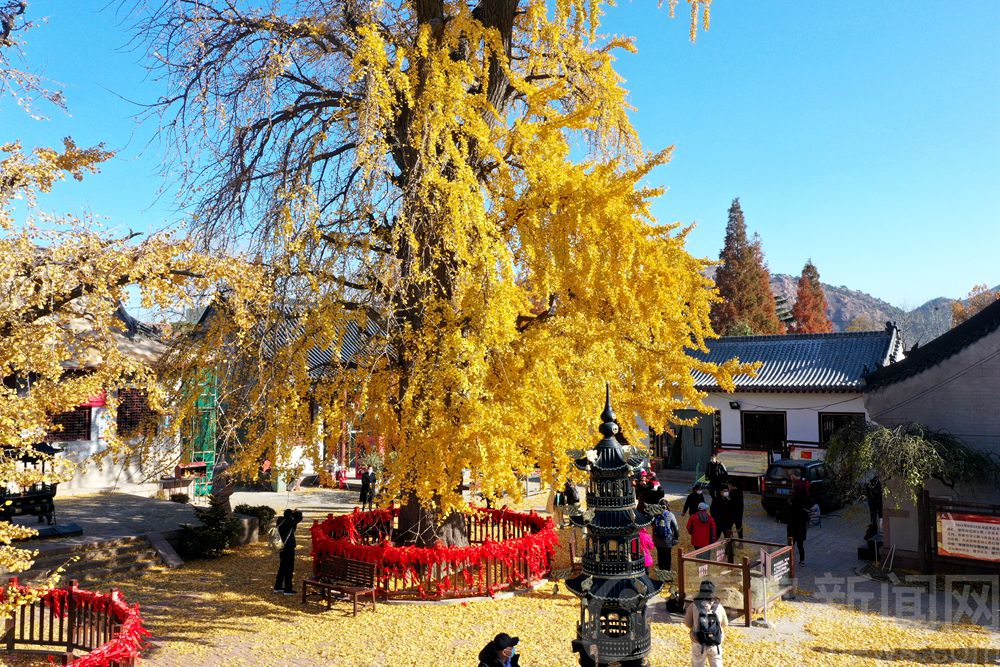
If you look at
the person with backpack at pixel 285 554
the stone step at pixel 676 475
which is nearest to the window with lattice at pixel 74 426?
the person with backpack at pixel 285 554

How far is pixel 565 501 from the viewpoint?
1828cm

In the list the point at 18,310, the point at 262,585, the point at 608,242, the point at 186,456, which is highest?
the point at 608,242

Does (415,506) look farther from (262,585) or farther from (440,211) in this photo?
(440,211)

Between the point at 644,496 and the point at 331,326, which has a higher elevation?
the point at 331,326

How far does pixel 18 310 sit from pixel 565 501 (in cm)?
1328

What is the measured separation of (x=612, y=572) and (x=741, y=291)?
165ft

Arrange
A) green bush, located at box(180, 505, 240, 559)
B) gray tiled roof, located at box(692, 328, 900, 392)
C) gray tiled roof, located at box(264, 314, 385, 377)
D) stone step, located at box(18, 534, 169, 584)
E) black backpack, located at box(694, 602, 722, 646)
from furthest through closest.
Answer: gray tiled roof, located at box(692, 328, 900, 392), green bush, located at box(180, 505, 240, 559), stone step, located at box(18, 534, 169, 584), gray tiled roof, located at box(264, 314, 385, 377), black backpack, located at box(694, 602, 722, 646)

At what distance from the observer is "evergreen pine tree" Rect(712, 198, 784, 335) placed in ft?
173

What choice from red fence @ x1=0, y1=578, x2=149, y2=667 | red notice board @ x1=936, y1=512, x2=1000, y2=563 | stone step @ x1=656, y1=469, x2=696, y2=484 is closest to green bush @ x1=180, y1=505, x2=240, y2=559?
red fence @ x1=0, y1=578, x2=149, y2=667

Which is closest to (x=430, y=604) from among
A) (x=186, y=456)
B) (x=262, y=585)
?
(x=262, y=585)

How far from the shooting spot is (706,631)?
8.06m

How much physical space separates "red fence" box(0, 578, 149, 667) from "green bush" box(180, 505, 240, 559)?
4948 mm

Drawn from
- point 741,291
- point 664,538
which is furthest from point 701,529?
point 741,291

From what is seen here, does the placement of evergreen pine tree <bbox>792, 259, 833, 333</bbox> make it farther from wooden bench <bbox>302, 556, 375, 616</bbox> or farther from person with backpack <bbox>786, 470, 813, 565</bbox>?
wooden bench <bbox>302, 556, 375, 616</bbox>
